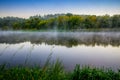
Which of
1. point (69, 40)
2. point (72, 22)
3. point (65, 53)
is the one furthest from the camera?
point (72, 22)

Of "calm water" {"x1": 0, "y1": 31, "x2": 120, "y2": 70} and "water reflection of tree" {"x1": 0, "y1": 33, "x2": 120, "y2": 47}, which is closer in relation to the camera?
"calm water" {"x1": 0, "y1": 31, "x2": 120, "y2": 70}

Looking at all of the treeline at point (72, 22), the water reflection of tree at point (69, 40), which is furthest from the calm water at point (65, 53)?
the treeline at point (72, 22)

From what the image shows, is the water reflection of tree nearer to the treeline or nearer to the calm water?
the calm water

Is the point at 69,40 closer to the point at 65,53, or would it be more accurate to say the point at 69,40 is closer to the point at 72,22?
the point at 65,53

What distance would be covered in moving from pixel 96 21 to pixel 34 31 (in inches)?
376

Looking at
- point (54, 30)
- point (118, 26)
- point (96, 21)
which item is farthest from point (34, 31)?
point (118, 26)

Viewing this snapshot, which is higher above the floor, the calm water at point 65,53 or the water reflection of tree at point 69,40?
the calm water at point 65,53

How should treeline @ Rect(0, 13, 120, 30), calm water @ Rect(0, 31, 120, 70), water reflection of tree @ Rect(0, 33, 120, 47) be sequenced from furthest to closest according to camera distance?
treeline @ Rect(0, 13, 120, 30) < water reflection of tree @ Rect(0, 33, 120, 47) < calm water @ Rect(0, 31, 120, 70)

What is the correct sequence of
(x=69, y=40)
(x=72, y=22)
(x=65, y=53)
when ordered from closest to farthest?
1. (x=65, y=53)
2. (x=69, y=40)
3. (x=72, y=22)

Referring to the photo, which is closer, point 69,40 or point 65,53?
point 65,53

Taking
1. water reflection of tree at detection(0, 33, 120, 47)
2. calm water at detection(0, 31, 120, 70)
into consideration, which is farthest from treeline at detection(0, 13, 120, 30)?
calm water at detection(0, 31, 120, 70)

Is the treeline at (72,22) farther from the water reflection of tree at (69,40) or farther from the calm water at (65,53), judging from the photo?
the calm water at (65,53)

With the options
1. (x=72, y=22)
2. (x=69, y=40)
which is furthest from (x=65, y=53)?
(x=72, y=22)

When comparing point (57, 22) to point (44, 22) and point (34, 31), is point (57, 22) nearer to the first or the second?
point (44, 22)
